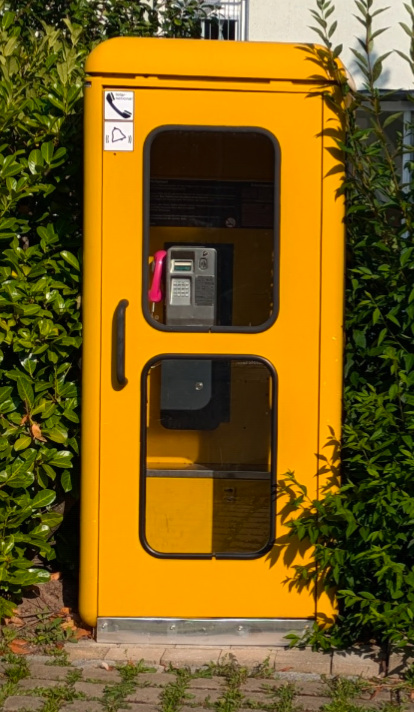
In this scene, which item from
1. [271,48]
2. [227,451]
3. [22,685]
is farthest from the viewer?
[227,451]

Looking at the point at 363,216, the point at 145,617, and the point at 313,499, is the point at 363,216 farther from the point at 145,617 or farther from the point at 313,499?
the point at 145,617

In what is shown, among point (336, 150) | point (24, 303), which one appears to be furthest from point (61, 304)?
point (336, 150)

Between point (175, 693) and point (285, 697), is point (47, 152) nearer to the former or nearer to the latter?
point (175, 693)

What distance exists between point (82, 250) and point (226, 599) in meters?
1.59

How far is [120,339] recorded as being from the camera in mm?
3854

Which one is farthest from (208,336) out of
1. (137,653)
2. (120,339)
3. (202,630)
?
(137,653)

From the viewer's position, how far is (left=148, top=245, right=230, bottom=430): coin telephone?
12.9 ft

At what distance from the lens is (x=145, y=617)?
Answer: 3980 mm

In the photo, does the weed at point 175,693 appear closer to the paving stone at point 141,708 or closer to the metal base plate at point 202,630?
the paving stone at point 141,708

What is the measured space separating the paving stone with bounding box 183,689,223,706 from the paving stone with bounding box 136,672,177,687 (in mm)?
121

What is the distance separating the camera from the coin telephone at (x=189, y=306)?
12.9 ft

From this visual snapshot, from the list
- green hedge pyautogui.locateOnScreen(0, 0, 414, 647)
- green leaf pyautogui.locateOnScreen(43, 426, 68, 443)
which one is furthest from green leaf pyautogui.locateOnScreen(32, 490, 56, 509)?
green leaf pyautogui.locateOnScreen(43, 426, 68, 443)

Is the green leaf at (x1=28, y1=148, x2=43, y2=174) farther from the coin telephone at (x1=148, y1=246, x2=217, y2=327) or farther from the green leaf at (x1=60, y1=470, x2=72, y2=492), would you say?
the green leaf at (x1=60, y1=470, x2=72, y2=492)

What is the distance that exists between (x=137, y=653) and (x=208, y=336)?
1310 mm
